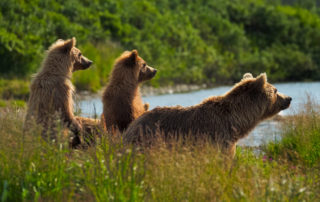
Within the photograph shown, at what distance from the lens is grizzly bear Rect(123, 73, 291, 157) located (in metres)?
6.32

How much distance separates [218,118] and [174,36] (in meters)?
27.0

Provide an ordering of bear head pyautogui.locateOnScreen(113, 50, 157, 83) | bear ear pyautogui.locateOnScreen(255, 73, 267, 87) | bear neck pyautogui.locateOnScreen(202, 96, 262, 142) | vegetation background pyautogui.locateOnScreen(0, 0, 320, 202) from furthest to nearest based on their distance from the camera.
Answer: bear head pyautogui.locateOnScreen(113, 50, 157, 83)
bear ear pyautogui.locateOnScreen(255, 73, 267, 87)
bear neck pyautogui.locateOnScreen(202, 96, 262, 142)
vegetation background pyautogui.locateOnScreen(0, 0, 320, 202)

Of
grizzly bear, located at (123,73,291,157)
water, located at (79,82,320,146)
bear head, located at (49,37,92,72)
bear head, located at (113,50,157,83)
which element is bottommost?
water, located at (79,82,320,146)

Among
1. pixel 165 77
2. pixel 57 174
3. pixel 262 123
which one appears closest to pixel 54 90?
pixel 57 174

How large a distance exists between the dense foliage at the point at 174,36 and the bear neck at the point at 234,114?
15697 mm

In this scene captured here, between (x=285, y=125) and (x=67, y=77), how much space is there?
399cm

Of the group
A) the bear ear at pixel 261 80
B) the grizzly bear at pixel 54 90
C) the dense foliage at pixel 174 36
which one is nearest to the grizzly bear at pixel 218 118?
the bear ear at pixel 261 80

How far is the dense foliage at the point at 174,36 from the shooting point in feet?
75.7

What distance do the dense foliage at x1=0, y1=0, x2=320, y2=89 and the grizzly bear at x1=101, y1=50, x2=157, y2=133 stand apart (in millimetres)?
13166

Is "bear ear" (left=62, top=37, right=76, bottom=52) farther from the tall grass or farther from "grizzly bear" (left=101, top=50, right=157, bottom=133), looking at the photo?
the tall grass

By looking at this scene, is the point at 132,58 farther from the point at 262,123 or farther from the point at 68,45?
the point at 262,123

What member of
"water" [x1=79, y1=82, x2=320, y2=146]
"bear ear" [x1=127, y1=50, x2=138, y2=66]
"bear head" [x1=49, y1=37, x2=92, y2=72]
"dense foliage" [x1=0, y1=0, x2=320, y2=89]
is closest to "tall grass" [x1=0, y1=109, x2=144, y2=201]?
"water" [x1=79, y1=82, x2=320, y2=146]

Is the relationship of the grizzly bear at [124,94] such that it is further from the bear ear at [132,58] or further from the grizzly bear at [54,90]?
the grizzly bear at [54,90]

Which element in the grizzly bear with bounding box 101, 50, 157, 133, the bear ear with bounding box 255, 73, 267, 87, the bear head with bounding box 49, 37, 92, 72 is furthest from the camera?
the grizzly bear with bounding box 101, 50, 157, 133
